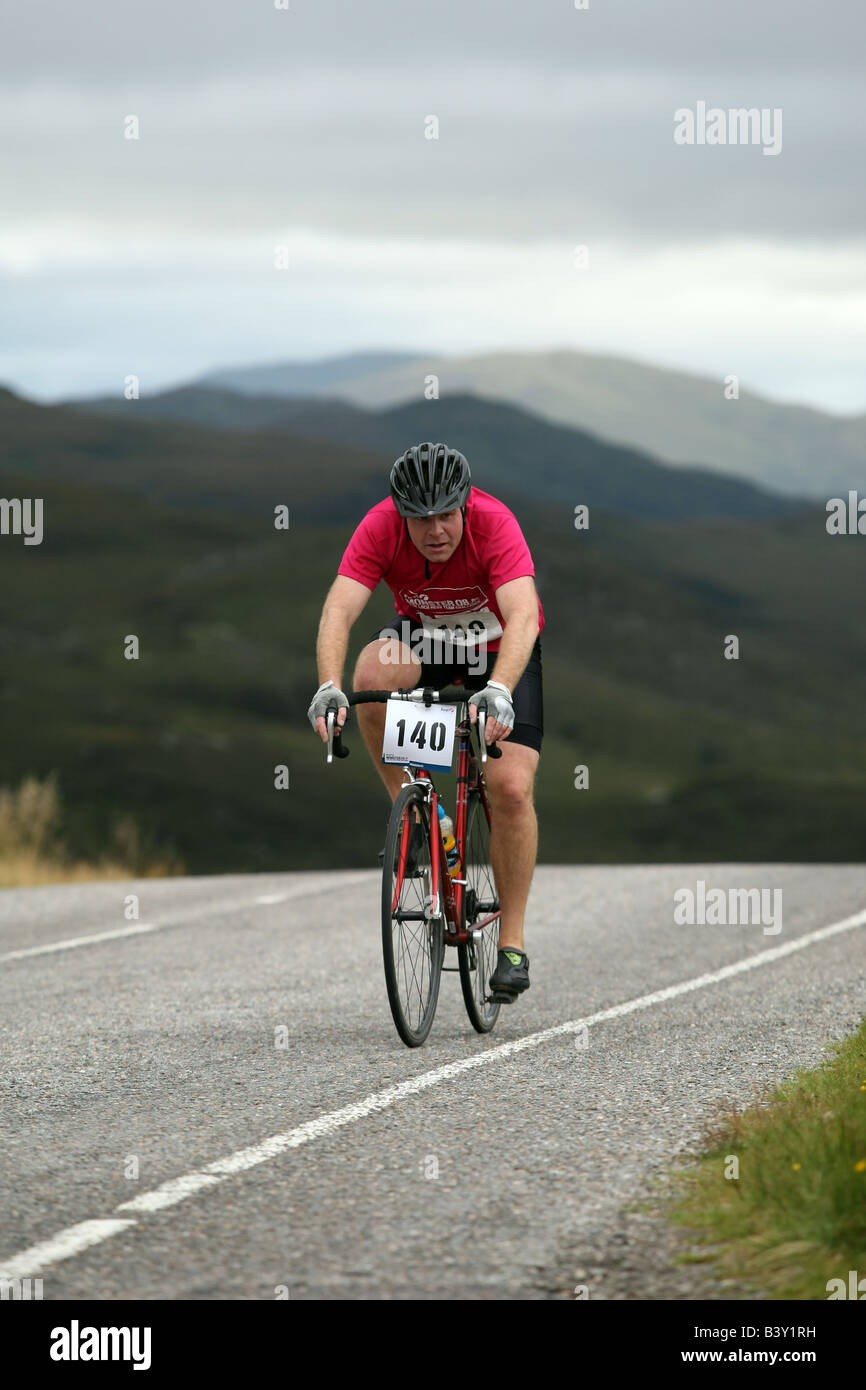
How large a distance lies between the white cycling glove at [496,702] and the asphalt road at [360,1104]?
1284 mm

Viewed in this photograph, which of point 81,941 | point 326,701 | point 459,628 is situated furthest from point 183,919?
point 326,701

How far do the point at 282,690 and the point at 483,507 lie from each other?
69.4 meters

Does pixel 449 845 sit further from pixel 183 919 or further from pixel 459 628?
pixel 183 919

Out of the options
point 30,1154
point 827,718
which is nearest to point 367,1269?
point 30,1154

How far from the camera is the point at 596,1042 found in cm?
744

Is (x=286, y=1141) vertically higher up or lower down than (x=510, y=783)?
lower down

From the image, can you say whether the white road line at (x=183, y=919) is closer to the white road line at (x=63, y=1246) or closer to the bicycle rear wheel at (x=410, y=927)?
the bicycle rear wheel at (x=410, y=927)

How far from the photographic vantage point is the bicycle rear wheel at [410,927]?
22.8ft

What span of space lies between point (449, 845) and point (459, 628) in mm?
901

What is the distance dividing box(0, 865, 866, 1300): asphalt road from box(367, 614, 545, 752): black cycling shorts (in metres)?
1.30

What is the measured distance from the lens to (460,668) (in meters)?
7.77

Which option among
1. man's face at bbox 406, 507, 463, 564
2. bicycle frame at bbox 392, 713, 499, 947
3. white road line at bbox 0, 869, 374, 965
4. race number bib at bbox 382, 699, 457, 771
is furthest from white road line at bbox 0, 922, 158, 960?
man's face at bbox 406, 507, 463, 564

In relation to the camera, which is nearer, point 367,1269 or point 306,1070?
point 367,1269
